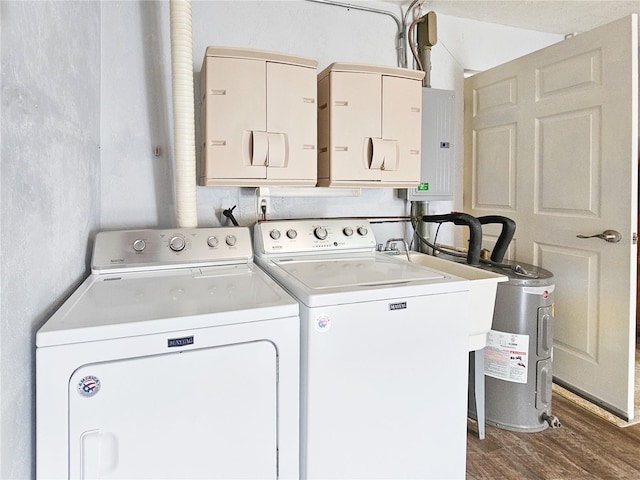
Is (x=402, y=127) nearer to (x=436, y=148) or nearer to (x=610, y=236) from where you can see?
(x=436, y=148)

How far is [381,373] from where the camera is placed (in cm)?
134

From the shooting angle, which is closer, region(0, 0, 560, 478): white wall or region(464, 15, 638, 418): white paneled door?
region(0, 0, 560, 478): white wall

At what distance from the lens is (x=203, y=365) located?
1.12 meters

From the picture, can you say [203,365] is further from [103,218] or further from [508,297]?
[508,297]

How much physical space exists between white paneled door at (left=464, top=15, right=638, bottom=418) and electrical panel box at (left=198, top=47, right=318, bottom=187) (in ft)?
4.62

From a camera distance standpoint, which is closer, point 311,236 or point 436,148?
point 311,236

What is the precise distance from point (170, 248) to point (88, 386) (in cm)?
77

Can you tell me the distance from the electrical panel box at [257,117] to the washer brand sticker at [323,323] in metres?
0.81

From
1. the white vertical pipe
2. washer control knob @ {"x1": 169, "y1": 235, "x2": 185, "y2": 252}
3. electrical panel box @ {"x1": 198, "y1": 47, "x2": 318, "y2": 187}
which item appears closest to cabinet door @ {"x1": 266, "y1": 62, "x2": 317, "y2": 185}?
electrical panel box @ {"x1": 198, "y1": 47, "x2": 318, "y2": 187}

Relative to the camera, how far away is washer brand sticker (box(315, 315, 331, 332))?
1243 millimetres

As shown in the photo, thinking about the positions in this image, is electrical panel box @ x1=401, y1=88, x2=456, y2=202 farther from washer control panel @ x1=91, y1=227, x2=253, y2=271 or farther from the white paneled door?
washer control panel @ x1=91, y1=227, x2=253, y2=271

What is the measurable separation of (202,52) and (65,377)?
1659 millimetres

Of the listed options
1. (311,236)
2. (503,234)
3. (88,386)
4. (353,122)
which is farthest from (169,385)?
(503,234)

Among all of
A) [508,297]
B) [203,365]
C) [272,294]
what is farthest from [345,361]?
[508,297]
